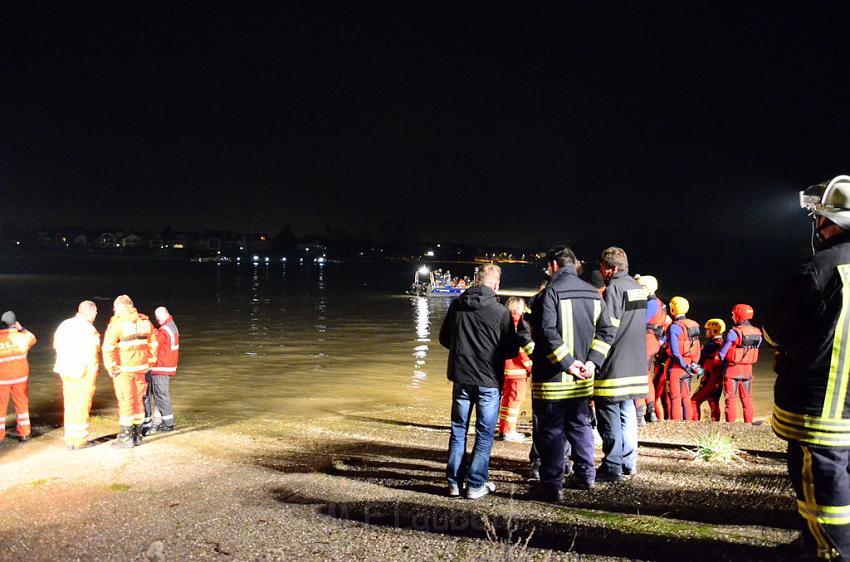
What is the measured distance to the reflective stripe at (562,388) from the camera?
197 inches

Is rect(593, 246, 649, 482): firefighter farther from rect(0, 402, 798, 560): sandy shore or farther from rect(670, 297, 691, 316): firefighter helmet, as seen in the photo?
rect(670, 297, 691, 316): firefighter helmet

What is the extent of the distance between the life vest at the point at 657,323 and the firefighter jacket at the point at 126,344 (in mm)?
5935

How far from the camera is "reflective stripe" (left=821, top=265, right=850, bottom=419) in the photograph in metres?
2.95

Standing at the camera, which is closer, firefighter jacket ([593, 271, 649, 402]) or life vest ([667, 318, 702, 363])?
firefighter jacket ([593, 271, 649, 402])

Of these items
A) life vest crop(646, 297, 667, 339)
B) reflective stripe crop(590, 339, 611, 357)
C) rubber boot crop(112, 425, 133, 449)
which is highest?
reflective stripe crop(590, 339, 611, 357)

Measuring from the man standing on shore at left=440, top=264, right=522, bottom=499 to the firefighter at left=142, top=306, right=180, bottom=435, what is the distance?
4.43m

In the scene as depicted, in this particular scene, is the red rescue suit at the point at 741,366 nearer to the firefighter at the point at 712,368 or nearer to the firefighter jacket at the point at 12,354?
the firefighter at the point at 712,368

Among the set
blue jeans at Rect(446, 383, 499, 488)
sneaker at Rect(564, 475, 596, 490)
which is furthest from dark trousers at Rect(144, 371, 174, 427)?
sneaker at Rect(564, 475, 596, 490)

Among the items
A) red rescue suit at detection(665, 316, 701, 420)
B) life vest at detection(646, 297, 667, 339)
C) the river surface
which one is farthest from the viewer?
the river surface

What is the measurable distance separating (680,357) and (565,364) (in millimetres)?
4591

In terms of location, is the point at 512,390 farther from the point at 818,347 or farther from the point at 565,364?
the point at 818,347

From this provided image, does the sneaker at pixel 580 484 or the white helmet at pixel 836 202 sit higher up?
the white helmet at pixel 836 202

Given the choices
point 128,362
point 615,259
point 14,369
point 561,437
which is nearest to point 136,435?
point 128,362

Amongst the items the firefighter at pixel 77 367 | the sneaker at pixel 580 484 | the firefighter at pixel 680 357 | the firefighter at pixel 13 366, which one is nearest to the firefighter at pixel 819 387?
the sneaker at pixel 580 484
